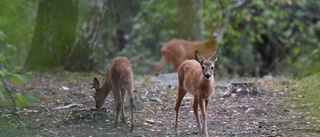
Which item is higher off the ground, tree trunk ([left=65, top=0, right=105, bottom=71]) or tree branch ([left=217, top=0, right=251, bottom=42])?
tree branch ([left=217, top=0, right=251, bottom=42])

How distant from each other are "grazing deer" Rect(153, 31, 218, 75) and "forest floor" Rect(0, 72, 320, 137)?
4394 millimetres

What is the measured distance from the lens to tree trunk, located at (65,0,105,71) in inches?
427

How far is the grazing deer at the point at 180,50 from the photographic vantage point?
14320 millimetres

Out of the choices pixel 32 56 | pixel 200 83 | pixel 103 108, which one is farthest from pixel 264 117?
pixel 32 56

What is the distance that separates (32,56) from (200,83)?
5290 mm

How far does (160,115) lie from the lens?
25.0 ft

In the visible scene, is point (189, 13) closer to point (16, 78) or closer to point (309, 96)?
point (309, 96)

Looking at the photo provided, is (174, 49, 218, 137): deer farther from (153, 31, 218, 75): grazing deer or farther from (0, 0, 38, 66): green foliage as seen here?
(153, 31, 218, 75): grazing deer

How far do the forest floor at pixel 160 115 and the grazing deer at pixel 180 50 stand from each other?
439cm

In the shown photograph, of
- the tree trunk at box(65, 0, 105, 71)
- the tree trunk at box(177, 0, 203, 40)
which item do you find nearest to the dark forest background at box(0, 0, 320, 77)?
the tree trunk at box(177, 0, 203, 40)

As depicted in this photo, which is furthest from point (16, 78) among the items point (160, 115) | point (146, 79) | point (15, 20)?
point (146, 79)

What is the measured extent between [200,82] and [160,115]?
4.42 ft

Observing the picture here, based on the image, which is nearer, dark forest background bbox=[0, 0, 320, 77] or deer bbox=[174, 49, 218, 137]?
deer bbox=[174, 49, 218, 137]

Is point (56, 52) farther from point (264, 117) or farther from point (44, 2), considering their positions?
point (264, 117)
